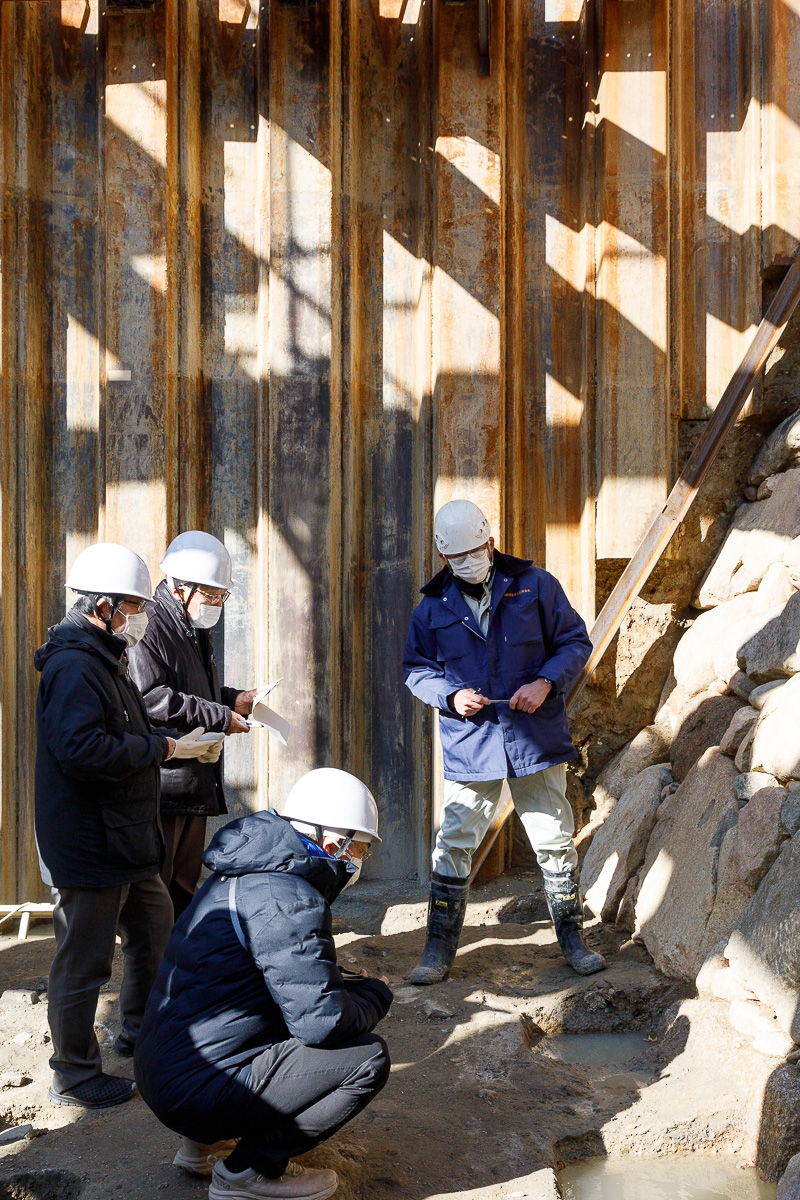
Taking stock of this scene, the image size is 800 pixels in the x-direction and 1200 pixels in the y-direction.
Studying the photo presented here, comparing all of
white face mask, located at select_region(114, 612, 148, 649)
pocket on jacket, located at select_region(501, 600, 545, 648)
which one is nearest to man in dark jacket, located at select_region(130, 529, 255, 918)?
white face mask, located at select_region(114, 612, 148, 649)

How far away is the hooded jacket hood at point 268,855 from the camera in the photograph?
119 inches

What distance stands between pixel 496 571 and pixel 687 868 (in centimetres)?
175

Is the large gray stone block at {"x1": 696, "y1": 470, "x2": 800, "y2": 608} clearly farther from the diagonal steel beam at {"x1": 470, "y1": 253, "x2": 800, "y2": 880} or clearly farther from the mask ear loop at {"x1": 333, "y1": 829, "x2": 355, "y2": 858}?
the mask ear loop at {"x1": 333, "y1": 829, "x2": 355, "y2": 858}

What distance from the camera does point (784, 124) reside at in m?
6.54

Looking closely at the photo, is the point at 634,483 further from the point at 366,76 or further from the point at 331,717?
the point at 366,76

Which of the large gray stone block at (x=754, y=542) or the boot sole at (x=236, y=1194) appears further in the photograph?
the large gray stone block at (x=754, y=542)

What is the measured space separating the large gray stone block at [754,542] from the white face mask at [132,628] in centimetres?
366

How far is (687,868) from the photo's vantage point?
5055 millimetres

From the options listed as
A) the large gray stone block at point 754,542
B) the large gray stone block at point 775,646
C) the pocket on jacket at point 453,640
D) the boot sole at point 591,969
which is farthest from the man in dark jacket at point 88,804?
the large gray stone block at point 754,542

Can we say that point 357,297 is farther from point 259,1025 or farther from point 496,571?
point 259,1025

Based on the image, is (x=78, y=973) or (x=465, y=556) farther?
(x=465, y=556)

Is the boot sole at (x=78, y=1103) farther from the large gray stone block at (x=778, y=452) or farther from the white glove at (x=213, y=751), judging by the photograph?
the large gray stone block at (x=778, y=452)

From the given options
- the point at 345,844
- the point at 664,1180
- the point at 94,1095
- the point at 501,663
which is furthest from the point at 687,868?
the point at 94,1095

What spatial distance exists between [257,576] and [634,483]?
2486 mm
